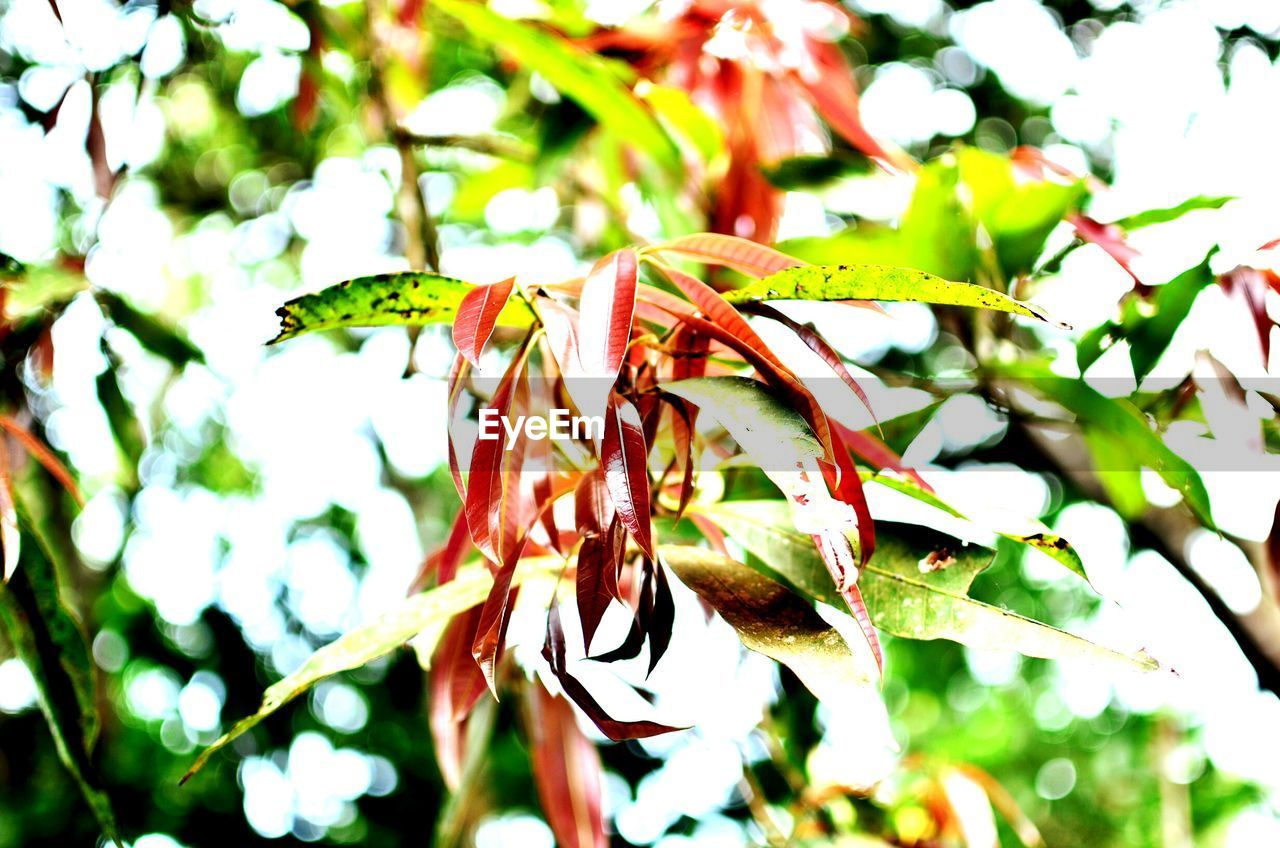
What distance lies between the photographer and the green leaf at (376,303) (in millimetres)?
393

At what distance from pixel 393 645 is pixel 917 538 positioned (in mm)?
239

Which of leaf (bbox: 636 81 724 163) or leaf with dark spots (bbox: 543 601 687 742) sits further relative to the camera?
leaf (bbox: 636 81 724 163)

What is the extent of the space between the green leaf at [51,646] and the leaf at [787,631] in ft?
1.16

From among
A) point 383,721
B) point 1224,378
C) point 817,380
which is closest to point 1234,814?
point 383,721

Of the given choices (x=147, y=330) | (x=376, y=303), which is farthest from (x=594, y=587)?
(x=147, y=330)

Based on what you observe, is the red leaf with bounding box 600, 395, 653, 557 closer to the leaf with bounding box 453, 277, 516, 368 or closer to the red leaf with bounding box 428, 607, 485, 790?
the leaf with bounding box 453, 277, 516, 368

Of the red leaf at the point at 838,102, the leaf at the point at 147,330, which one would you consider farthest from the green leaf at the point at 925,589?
the leaf at the point at 147,330

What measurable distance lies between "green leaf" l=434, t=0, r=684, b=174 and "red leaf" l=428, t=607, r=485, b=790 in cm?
40

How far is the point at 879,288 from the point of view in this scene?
37cm

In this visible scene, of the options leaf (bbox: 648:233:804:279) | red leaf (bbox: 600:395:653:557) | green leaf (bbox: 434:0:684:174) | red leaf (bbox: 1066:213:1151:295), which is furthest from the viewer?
green leaf (bbox: 434:0:684:174)

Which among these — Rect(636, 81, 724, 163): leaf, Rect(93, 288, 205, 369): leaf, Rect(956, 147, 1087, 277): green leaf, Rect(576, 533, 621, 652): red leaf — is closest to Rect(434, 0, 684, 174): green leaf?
Rect(636, 81, 724, 163): leaf

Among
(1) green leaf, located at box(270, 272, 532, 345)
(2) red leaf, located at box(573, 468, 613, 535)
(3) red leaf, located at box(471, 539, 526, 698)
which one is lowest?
(3) red leaf, located at box(471, 539, 526, 698)

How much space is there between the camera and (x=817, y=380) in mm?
447

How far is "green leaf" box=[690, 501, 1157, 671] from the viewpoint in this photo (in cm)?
37
